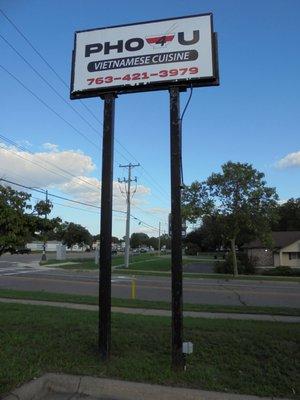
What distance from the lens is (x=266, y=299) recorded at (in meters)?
19.3

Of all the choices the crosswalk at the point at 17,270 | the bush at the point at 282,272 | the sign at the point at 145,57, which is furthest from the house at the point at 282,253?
the sign at the point at 145,57

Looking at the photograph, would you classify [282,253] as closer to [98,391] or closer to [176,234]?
[176,234]

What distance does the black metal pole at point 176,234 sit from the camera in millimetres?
6513

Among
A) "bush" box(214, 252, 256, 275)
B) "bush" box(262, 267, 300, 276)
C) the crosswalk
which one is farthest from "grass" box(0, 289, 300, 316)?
"bush" box(262, 267, 300, 276)

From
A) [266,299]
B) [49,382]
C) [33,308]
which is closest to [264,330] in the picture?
[49,382]

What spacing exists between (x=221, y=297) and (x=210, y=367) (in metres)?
13.5

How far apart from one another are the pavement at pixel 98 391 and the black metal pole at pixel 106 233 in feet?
2.85

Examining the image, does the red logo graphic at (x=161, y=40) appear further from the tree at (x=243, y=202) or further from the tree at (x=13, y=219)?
the tree at (x=243, y=202)

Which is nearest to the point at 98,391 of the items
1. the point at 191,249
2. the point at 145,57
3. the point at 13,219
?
the point at 13,219

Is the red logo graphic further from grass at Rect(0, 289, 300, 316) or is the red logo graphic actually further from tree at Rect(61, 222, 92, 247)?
tree at Rect(61, 222, 92, 247)

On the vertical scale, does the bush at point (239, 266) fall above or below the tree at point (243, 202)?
below

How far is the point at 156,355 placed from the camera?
6969 mm

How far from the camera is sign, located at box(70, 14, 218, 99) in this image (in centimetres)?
734

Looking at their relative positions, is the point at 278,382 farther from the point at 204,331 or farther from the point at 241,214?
the point at 241,214
